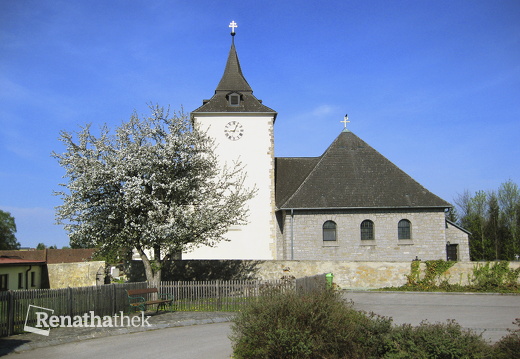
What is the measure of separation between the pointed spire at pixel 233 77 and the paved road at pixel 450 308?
16.4 metres

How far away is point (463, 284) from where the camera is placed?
2397cm

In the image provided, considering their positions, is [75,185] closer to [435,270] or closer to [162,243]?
[162,243]

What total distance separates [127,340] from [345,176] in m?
20.8

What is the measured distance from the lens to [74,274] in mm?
38250

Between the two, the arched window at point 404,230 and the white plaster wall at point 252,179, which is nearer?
the arched window at point 404,230

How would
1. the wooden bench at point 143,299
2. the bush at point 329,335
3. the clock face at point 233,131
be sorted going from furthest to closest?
1. the clock face at point 233,131
2. the wooden bench at point 143,299
3. the bush at point 329,335

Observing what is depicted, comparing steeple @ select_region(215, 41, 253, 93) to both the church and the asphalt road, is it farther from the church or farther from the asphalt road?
the asphalt road

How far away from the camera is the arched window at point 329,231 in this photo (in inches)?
1138

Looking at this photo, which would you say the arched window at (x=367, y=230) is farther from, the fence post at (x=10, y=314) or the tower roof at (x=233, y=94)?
the fence post at (x=10, y=314)

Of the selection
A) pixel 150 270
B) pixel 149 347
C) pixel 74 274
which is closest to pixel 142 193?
pixel 150 270

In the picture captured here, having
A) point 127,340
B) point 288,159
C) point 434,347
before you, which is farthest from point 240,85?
point 434,347

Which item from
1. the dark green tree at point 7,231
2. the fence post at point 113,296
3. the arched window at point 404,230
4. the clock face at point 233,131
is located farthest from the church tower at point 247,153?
the dark green tree at point 7,231

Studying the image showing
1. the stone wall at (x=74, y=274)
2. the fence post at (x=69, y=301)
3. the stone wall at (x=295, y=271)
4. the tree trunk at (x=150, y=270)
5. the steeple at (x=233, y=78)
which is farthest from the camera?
the stone wall at (x=74, y=274)

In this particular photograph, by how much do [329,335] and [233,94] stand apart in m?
25.4
